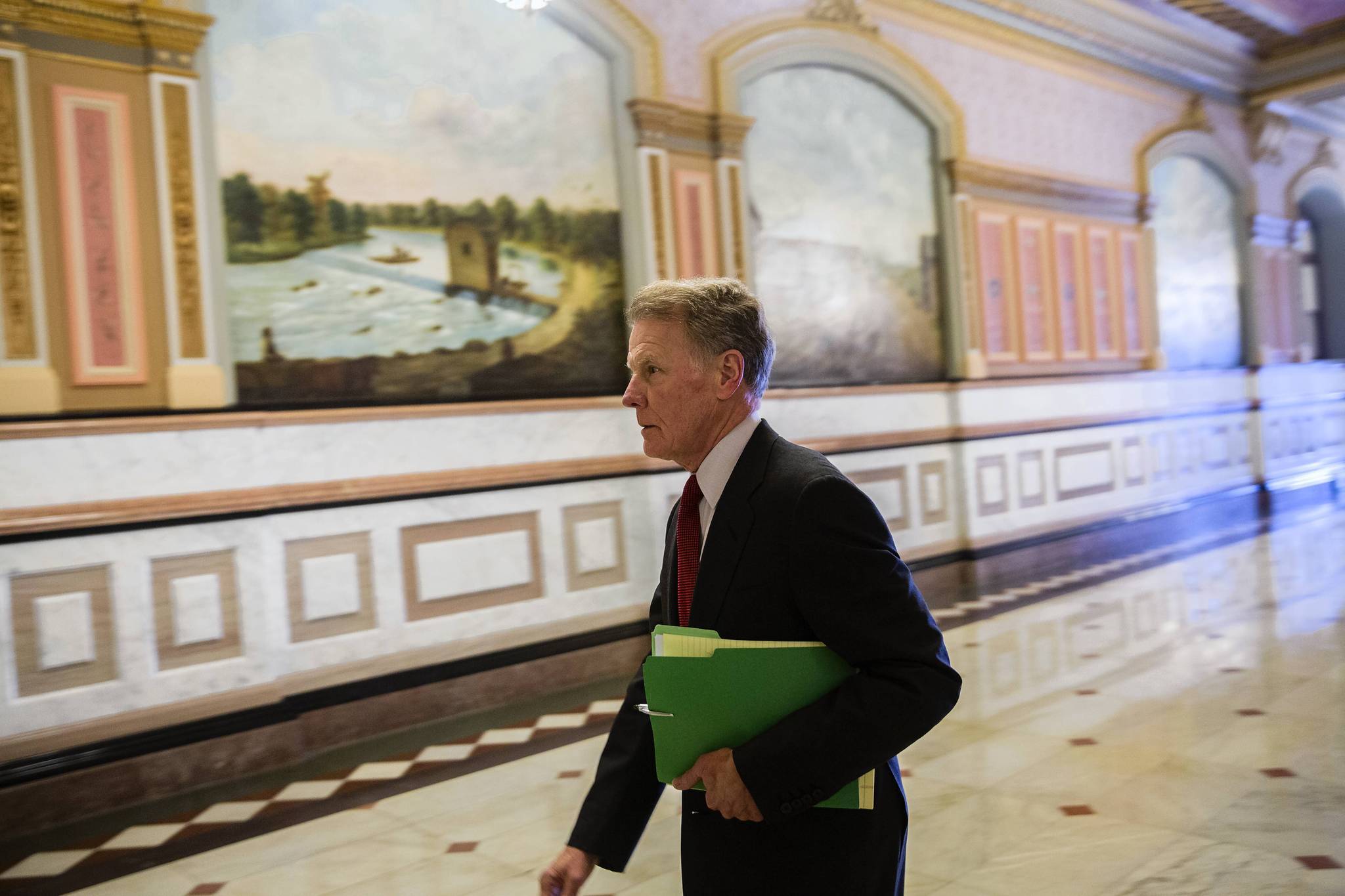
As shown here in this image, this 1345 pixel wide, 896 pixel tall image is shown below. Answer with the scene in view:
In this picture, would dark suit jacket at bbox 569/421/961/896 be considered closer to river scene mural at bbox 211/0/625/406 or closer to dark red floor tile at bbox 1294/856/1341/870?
dark red floor tile at bbox 1294/856/1341/870

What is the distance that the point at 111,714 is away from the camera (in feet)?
16.0

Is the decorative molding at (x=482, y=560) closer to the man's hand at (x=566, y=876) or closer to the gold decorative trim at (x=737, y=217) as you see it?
the gold decorative trim at (x=737, y=217)

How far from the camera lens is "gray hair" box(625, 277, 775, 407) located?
1.72 metres

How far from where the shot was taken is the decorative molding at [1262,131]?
45.0 ft

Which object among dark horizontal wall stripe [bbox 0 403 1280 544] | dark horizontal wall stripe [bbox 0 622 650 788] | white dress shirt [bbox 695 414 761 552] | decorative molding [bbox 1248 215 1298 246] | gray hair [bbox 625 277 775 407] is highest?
decorative molding [bbox 1248 215 1298 246]

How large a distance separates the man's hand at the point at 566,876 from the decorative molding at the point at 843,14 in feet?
26.1

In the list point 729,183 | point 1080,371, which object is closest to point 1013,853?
point 729,183

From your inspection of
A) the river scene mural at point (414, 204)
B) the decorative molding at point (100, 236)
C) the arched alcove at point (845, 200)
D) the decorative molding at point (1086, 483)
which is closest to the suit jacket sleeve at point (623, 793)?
the decorative molding at point (100, 236)

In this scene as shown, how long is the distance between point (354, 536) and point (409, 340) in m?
1.18

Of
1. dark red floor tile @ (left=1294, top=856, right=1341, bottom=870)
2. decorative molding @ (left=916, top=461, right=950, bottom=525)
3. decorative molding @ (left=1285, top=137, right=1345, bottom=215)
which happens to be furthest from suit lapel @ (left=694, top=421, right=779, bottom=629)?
decorative molding @ (left=1285, top=137, right=1345, bottom=215)

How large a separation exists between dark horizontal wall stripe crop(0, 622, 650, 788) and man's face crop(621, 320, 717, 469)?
4171mm

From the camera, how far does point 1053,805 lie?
13.9 feet

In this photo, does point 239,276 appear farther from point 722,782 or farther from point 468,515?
point 722,782

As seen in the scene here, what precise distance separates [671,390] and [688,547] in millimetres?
253
